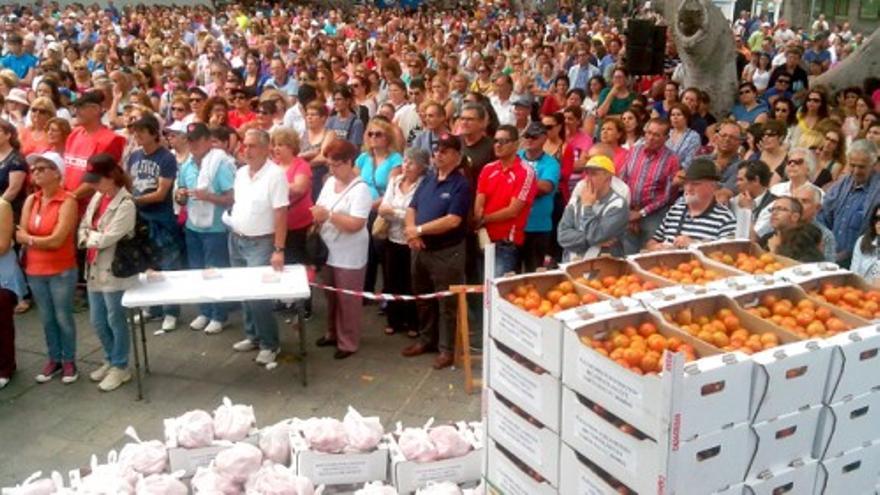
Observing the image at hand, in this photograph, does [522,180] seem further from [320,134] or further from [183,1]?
[183,1]

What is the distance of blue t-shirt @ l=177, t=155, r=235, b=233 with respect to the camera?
24.2 feet

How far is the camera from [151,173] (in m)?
7.52

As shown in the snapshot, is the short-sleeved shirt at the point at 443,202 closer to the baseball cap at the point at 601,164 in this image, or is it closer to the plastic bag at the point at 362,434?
the baseball cap at the point at 601,164

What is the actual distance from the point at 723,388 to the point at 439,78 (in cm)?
842

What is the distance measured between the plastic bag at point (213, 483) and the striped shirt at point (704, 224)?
10.4 ft

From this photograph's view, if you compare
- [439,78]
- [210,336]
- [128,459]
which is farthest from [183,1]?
[128,459]

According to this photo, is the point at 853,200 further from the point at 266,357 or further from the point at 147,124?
the point at 147,124

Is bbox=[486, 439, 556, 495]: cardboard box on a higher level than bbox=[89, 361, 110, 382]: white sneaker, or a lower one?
higher

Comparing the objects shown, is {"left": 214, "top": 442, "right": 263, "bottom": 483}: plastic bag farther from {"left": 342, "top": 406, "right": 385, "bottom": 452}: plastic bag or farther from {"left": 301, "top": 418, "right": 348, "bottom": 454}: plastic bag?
{"left": 342, "top": 406, "right": 385, "bottom": 452}: plastic bag

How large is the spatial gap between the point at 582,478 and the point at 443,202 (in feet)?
11.2

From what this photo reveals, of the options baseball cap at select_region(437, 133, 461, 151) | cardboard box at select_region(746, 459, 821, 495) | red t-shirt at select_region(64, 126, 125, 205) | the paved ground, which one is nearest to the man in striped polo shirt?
baseball cap at select_region(437, 133, 461, 151)

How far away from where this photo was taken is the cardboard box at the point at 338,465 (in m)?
4.70

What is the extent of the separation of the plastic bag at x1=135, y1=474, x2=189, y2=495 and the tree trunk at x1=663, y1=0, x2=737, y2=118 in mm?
10234

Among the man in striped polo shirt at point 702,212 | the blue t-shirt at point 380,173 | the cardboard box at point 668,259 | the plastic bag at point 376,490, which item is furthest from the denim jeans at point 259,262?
the cardboard box at point 668,259
